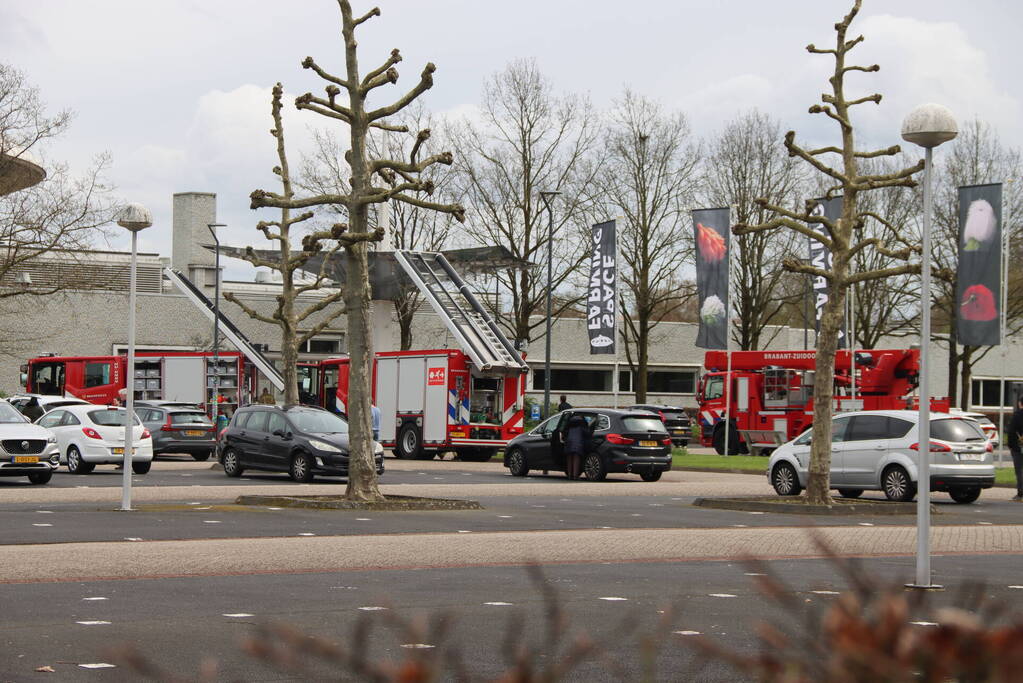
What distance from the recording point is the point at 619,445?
29734 millimetres

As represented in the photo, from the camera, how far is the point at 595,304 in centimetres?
4341

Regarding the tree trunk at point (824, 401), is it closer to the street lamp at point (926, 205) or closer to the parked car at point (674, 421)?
the street lamp at point (926, 205)

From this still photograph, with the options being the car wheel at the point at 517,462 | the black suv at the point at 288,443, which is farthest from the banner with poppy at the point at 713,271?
the black suv at the point at 288,443

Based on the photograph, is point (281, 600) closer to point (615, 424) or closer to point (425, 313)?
point (615, 424)

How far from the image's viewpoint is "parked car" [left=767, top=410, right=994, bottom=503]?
2356cm

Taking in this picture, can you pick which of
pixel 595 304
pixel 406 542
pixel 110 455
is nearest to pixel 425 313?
pixel 595 304

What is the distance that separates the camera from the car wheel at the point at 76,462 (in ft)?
100

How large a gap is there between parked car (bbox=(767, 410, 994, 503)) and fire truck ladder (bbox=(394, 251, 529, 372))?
1529 centimetres

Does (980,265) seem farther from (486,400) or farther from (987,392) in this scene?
(987,392)

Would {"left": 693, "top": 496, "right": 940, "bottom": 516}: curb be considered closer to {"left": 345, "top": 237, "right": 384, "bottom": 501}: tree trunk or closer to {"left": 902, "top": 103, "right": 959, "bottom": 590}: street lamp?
{"left": 345, "top": 237, "right": 384, "bottom": 501}: tree trunk

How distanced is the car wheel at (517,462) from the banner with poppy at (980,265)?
12.3 m

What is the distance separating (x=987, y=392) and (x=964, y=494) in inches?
2275

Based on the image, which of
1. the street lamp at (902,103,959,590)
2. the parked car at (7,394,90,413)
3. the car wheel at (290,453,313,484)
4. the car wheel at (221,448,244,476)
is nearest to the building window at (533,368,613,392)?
the parked car at (7,394,90,413)

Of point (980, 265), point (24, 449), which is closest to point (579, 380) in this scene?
point (980, 265)
